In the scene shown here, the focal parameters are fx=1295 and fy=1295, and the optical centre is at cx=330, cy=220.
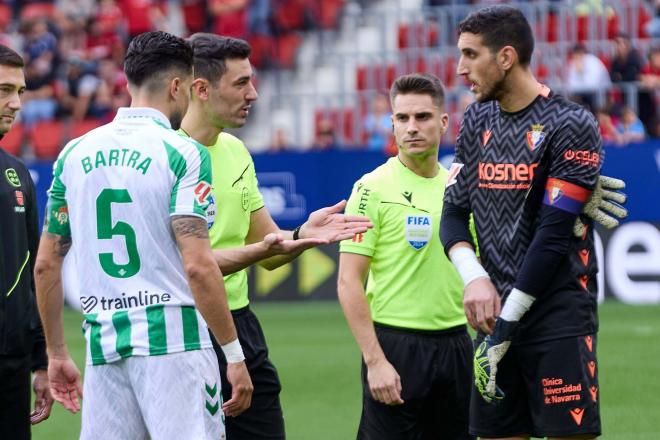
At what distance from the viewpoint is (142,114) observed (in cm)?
512

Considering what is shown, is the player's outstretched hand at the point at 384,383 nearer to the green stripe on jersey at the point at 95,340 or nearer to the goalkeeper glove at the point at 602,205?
the goalkeeper glove at the point at 602,205

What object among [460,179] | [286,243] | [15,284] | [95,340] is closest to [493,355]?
[460,179]

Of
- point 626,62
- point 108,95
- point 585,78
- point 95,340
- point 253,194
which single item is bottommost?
point 108,95

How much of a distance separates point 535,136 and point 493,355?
0.91 metres

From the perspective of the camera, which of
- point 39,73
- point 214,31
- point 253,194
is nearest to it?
point 253,194

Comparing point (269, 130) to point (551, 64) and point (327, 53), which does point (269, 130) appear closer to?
point (327, 53)

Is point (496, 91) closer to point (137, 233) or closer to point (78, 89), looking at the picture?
point (137, 233)

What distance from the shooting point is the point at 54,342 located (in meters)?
5.41

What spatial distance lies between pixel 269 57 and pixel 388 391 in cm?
1784

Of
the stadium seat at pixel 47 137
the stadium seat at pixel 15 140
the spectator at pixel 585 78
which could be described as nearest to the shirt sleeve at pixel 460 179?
the spectator at pixel 585 78

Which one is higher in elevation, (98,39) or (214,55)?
(214,55)

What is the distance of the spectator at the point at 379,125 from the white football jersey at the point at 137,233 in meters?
13.8

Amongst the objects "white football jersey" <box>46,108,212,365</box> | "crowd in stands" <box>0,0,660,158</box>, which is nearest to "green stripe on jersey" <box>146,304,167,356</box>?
"white football jersey" <box>46,108,212,365</box>

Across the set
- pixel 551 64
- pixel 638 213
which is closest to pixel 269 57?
pixel 551 64
